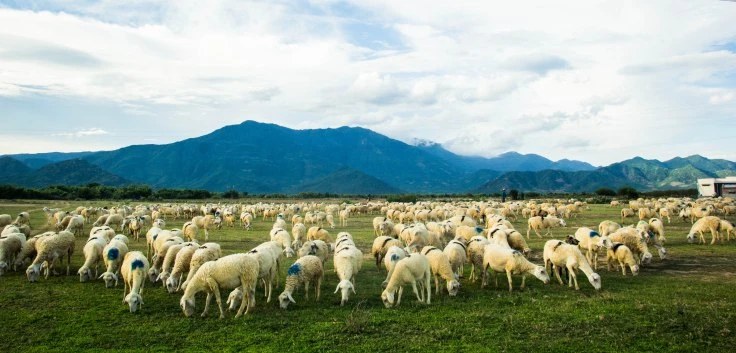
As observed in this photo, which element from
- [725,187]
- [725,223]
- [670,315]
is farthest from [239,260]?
[725,187]

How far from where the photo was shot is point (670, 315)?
11.4 meters

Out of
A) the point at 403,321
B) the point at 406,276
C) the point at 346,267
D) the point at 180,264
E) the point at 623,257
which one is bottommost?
the point at 403,321

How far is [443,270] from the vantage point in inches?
560

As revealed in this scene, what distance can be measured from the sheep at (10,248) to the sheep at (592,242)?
23609 millimetres

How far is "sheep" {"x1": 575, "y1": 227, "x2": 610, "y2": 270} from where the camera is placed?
18312 millimetres

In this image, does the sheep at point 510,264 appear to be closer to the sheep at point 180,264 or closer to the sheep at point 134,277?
the sheep at point 180,264

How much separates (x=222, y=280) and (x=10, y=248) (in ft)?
38.0

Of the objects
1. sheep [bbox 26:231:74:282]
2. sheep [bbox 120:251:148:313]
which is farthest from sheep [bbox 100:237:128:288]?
sheep [bbox 26:231:74:282]

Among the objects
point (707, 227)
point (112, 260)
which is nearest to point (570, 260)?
point (112, 260)

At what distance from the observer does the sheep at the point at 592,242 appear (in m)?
18.3

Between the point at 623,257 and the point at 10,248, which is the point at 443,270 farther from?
the point at 10,248

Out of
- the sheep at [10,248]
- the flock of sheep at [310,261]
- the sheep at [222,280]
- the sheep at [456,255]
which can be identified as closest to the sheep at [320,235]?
the flock of sheep at [310,261]

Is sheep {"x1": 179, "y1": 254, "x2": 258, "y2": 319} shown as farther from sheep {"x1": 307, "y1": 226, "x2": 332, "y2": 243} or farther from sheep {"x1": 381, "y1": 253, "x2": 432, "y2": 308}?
sheep {"x1": 307, "y1": 226, "x2": 332, "y2": 243}

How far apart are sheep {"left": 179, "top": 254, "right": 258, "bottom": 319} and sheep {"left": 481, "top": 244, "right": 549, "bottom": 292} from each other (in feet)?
26.2
